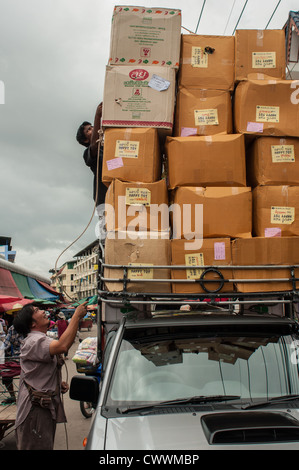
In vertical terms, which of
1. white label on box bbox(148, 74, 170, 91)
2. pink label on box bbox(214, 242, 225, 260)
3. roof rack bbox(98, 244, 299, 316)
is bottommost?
roof rack bbox(98, 244, 299, 316)

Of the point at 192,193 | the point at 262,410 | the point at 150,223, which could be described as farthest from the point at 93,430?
the point at 192,193

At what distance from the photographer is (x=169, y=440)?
87.0 inches

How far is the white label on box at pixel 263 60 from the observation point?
4.18 metres

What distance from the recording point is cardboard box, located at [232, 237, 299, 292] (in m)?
3.48

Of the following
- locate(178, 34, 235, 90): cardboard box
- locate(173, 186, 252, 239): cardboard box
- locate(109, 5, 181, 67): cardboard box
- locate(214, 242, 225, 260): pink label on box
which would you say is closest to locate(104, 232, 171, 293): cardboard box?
locate(173, 186, 252, 239): cardboard box

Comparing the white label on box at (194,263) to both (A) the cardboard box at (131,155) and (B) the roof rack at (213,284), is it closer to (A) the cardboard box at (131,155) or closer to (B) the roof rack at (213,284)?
(B) the roof rack at (213,284)

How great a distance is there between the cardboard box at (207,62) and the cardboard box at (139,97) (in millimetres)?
238

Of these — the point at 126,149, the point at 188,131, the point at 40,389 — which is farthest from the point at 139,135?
the point at 40,389

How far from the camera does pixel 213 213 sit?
12.0 feet

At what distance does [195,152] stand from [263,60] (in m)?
1.34

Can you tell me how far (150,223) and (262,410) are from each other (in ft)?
6.01

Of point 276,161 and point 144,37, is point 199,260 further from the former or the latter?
point 144,37

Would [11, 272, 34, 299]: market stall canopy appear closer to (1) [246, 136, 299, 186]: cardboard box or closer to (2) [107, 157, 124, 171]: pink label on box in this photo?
(2) [107, 157, 124, 171]: pink label on box

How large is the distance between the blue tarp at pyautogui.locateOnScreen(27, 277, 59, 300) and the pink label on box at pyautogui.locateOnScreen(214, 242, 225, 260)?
25.4 m
